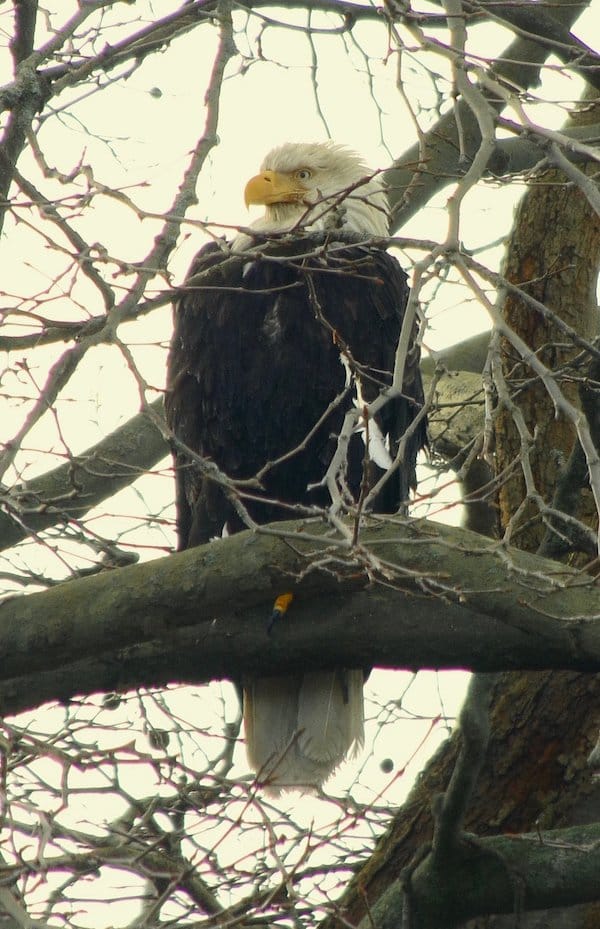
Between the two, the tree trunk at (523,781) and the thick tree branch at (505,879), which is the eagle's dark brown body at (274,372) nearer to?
the tree trunk at (523,781)

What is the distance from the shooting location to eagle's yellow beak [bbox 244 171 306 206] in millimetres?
4547

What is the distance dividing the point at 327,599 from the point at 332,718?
4.30 feet

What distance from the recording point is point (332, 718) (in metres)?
4.06

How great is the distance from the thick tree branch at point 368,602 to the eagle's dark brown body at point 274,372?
120cm

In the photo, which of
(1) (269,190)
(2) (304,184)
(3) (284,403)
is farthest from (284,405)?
(2) (304,184)

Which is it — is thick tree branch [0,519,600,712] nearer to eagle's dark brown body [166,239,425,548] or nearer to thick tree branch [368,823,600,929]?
thick tree branch [368,823,600,929]

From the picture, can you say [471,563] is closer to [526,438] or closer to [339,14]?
[526,438]

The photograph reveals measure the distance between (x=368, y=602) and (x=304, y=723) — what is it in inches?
55.0

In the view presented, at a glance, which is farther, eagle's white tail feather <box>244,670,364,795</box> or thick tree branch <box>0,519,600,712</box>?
eagle's white tail feather <box>244,670,364,795</box>

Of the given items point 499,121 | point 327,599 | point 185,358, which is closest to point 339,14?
point 185,358

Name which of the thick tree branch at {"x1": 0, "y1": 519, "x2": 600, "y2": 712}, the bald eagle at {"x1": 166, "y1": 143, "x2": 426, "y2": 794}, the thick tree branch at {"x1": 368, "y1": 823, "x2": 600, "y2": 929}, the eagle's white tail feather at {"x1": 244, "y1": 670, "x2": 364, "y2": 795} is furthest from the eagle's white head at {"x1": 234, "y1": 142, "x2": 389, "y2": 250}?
the thick tree branch at {"x1": 368, "y1": 823, "x2": 600, "y2": 929}

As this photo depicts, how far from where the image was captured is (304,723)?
4055mm

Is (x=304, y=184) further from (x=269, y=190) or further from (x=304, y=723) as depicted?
(x=304, y=723)

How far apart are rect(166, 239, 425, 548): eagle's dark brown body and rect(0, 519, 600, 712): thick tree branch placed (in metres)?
1.20
